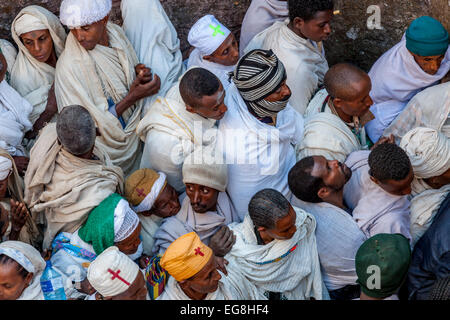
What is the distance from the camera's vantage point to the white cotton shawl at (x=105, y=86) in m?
6.45

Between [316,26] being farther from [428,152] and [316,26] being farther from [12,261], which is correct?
[12,261]

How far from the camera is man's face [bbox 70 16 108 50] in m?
6.42

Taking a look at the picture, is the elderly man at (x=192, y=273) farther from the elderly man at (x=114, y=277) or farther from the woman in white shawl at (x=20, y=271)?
the woman in white shawl at (x=20, y=271)

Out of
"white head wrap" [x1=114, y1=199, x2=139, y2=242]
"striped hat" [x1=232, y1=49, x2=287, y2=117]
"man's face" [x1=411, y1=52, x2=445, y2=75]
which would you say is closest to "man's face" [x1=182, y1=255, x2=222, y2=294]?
"white head wrap" [x1=114, y1=199, x2=139, y2=242]

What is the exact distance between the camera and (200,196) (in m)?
5.70

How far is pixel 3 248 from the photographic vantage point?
16.3ft

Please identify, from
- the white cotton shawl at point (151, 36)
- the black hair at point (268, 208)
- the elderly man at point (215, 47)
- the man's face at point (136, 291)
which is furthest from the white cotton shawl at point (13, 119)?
the black hair at point (268, 208)

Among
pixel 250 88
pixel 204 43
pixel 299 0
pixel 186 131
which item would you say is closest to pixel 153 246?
pixel 186 131

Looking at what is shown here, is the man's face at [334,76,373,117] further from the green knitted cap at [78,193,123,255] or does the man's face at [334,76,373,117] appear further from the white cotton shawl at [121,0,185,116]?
the green knitted cap at [78,193,123,255]

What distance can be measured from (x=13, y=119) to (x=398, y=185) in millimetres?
3340

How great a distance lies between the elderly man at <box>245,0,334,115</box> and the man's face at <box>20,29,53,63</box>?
6.89 ft

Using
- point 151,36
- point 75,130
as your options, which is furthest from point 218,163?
point 151,36

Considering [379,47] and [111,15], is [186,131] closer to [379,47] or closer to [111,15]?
[111,15]
